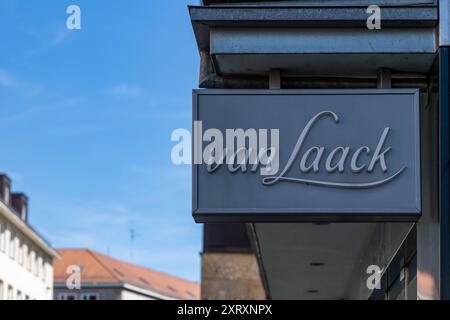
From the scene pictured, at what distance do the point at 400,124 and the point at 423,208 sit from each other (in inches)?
41.7

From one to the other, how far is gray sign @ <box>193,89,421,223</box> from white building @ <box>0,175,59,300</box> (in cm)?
5059

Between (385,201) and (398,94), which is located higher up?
(398,94)

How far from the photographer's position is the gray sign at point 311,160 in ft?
30.0

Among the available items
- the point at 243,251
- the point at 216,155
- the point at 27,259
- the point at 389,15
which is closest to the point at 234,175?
the point at 216,155

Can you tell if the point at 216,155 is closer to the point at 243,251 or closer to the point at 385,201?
the point at 385,201

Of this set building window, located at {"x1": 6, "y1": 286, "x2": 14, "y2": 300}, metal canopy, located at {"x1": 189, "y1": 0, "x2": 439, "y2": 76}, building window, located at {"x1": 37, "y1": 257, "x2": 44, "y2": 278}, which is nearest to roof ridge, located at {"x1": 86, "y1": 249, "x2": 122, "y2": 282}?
building window, located at {"x1": 37, "y1": 257, "x2": 44, "y2": 278}

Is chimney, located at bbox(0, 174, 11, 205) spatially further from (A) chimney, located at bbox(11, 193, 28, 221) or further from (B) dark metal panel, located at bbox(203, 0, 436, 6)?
(B) dark metal panel, located at bbox(203, 0, 436, 6)

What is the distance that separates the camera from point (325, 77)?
10.2m

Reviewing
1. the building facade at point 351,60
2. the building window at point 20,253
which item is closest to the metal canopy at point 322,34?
the building facade at point 351,60

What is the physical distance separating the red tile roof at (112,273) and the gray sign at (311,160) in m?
80.6

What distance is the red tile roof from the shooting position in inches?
3661
